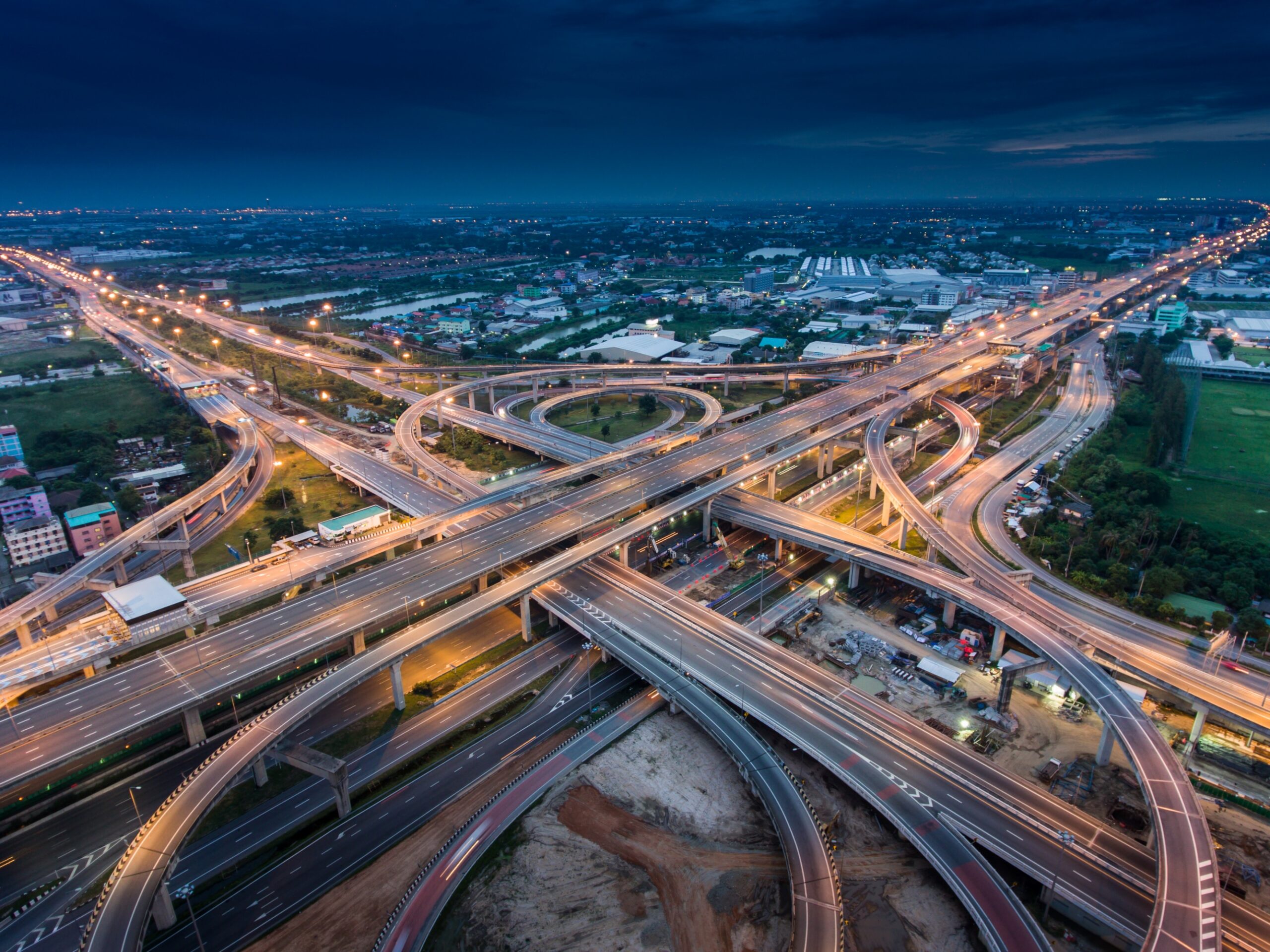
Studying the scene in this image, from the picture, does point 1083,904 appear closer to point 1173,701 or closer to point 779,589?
point 1173,701

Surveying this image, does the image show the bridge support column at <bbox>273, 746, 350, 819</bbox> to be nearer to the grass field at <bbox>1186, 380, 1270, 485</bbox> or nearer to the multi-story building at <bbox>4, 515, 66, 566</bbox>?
the multi-story building at <bbox>4, 515, 66, 566</bbox>

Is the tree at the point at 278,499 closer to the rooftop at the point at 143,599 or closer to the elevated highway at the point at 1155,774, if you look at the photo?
the rooftop at the point at 143,599

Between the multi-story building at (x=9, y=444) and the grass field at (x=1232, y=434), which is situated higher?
the multi-story building at (x=9, y=444)

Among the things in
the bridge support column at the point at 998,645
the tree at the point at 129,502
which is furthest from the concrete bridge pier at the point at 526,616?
the tree at the point at 129,502

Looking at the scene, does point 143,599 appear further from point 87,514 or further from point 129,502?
point 129,502

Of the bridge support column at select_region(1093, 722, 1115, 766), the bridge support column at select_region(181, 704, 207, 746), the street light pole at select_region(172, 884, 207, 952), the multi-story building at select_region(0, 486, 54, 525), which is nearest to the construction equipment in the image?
the bridge support column at select_region(1093, 722, 1115, 766)

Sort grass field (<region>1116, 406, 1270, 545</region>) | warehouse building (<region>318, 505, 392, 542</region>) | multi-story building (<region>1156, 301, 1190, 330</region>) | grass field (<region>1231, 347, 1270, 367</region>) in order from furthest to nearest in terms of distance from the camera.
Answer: multi-story building (<region>1156, 301, 1190, 330</region>)
grass field (<region>1231, 347, 1270, 367</region>)
grass field (<region>1116, 406, 1270, 545</region>)
warehouse building (<region>318, 505, 392, 542</region>)
